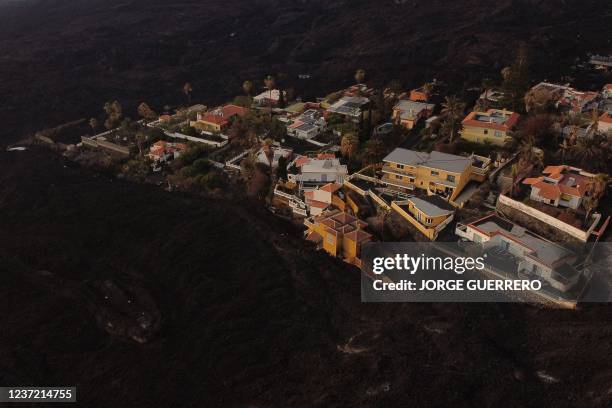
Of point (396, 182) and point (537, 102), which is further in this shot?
point (537, 102)

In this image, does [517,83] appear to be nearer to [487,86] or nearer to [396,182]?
[487,86]

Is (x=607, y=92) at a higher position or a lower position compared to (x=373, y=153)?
higher

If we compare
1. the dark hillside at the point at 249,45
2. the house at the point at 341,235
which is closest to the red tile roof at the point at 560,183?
the house at the point at 341,235

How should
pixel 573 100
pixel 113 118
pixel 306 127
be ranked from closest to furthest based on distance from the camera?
1. pixel 573 100
2. pixel 306 127
3. pixel 113 118

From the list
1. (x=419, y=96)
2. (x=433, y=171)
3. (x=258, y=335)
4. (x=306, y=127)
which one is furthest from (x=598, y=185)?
(x=306, y=127)

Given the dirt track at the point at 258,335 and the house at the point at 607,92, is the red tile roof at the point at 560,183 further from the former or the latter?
the house at the point at 607,92

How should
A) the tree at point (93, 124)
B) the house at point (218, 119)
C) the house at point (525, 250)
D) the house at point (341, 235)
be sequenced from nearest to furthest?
the house at point (525, 250)
the house at point (341, 235)
the house at point (218, 119)
the tree at point (93, 124)

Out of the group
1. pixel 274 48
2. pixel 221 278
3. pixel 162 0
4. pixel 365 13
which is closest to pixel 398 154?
pixel 221 278
